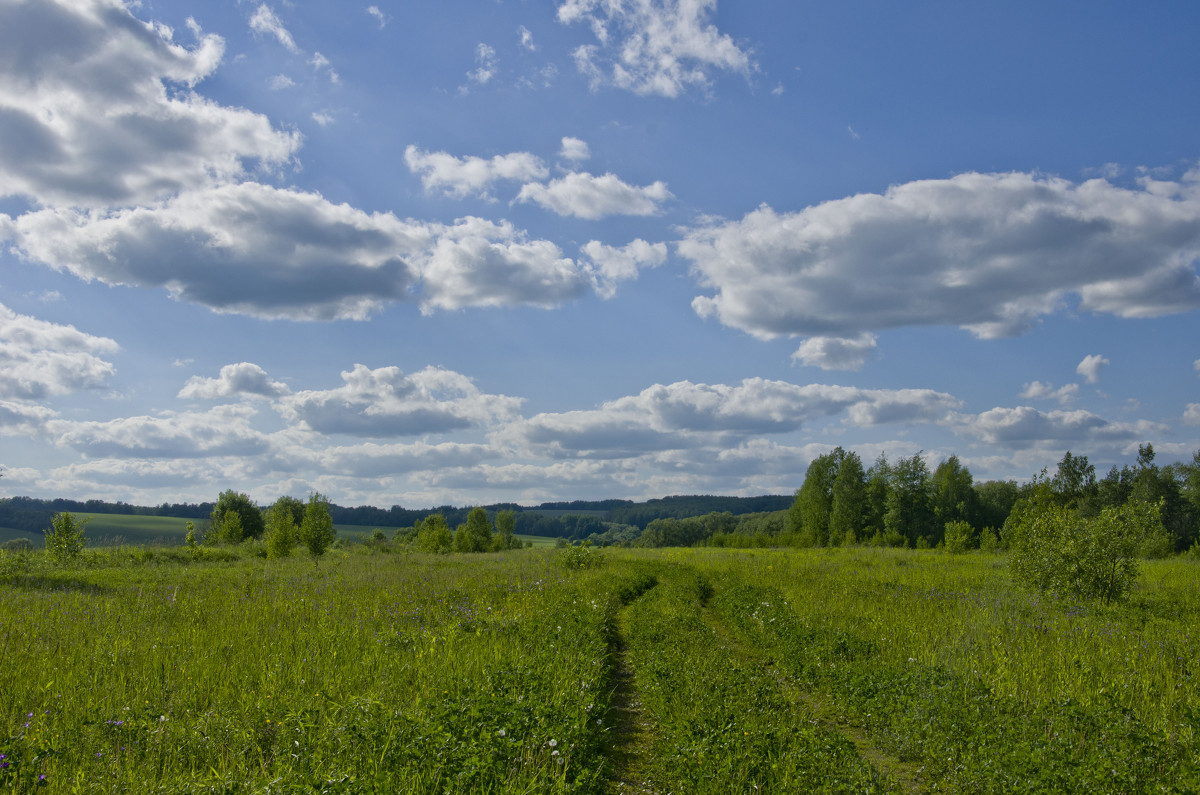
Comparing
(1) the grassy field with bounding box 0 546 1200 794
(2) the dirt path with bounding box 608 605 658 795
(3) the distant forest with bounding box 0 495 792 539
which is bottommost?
(3) the distant forest with bounding box 0 495 792 539

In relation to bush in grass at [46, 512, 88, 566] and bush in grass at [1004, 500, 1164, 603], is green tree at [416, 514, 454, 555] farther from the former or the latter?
bush in grass at [1004, 500, 1164, 603]

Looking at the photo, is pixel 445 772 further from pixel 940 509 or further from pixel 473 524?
pixel 940 509

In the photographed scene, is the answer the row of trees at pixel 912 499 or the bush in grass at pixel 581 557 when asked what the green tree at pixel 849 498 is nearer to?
the row of trees at pixel 912 499

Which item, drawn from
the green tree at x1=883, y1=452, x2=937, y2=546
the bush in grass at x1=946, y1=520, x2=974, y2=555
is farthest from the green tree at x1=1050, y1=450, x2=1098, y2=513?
the bush in grass at x1=946, y1=520, x2=974, y2=555

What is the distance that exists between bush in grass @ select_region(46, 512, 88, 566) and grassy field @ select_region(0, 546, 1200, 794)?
13389 mm

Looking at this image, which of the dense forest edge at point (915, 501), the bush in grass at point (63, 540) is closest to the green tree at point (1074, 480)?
the dense forest edge at point (915, 501)

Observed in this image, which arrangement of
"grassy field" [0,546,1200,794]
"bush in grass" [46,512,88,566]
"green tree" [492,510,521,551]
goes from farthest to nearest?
Answer: 1. "green tree" [492,510,521,551]
2. "bush in grass" [46,512,88,566]
3. "grassy field" [0,546,1200,794]

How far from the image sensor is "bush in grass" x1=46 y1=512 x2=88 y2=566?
25297 millimetres

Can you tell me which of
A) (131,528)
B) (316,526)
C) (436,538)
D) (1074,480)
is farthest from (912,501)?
(131,528)

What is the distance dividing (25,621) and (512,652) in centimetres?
947

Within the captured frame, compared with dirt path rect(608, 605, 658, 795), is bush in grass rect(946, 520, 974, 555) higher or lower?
lower

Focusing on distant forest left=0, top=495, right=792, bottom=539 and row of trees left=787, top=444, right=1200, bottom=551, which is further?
distant forest left=0, top=495, right=792, bottom=539

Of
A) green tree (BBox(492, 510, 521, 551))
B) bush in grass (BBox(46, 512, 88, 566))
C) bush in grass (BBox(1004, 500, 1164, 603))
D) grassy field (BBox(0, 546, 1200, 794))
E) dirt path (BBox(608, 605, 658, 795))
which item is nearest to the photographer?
grassy field (BBox(0, 546, 1200, 794))

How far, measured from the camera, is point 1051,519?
56.5 ft
